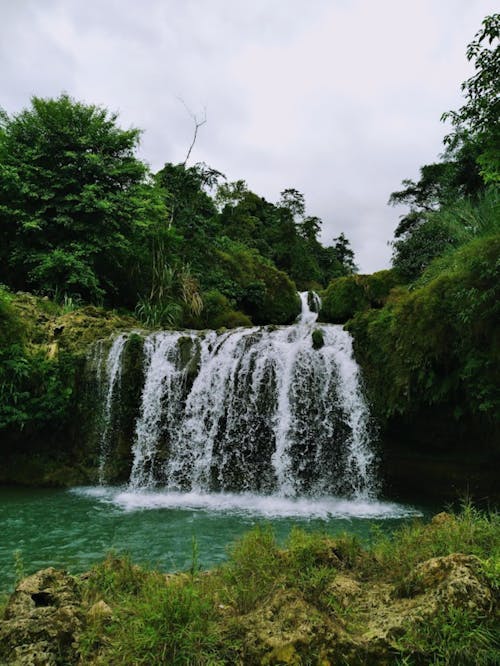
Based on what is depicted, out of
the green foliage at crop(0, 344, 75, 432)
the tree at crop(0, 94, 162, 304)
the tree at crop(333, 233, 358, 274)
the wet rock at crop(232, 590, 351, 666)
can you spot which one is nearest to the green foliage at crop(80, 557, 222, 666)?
the wet rock at crop(232, 590, 351, 666)

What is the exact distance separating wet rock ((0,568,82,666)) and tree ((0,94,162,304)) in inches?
421

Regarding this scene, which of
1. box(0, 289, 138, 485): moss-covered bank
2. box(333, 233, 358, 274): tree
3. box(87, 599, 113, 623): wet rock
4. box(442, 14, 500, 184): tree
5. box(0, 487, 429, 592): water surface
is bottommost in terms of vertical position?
box(0, 487, 429, 592): water surface

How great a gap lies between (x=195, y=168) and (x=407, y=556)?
16.0m

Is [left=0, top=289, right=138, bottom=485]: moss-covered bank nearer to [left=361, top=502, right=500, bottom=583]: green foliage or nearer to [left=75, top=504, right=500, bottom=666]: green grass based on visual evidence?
[left=75, top=504, right=500, bottom=666]: green grass

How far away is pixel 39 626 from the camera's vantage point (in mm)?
2475

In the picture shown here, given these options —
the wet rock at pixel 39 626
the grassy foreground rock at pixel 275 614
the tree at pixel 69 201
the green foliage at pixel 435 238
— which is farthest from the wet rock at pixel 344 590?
the tree at pixel 69 201

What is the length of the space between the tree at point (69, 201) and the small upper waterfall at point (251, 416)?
4.29 meters

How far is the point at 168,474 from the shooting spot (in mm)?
9031

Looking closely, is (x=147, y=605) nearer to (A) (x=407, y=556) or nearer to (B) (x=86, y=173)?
(A) (x=407, y=556)

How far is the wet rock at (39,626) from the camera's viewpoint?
2.34 metres

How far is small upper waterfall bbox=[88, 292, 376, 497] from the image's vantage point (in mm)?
8688

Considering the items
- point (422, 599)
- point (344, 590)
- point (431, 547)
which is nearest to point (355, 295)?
point (431, 547)

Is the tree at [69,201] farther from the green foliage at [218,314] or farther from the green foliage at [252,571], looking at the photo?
the green foliage at [252,571]

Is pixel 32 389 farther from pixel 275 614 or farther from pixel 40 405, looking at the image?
pixel 275 614
